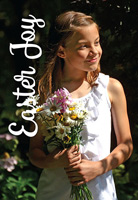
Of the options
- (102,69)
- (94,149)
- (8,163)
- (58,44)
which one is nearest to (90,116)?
(94,149)

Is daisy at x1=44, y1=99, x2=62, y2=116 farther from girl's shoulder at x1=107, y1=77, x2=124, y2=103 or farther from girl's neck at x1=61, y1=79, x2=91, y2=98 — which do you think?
girl's shoulder at x1=107, y1=77, x2=124, y2=103

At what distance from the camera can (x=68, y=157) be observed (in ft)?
6.25

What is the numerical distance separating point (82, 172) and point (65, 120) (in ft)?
0.95

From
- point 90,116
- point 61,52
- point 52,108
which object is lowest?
point 90,116

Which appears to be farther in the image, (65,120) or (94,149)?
(94,149)

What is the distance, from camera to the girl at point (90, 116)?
198 cm

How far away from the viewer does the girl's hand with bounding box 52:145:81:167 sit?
6.26ft

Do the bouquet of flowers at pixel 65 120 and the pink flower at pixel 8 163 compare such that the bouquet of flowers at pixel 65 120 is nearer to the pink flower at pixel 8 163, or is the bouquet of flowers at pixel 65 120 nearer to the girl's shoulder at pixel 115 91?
the girl's shoulder at pixel 115 91

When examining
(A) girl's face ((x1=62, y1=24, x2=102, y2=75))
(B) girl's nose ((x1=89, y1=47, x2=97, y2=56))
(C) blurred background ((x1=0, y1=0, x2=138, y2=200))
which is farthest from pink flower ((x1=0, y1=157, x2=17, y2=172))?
(B) girl's nose ((x1=89, y1=47, x2=97, y2=56))

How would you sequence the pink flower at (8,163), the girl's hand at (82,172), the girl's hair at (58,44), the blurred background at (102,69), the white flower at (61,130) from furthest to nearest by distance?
the pink flower at (8,163) → the blurred background at (102,69) → the girl's hair at (58,44) → the girl's hand at (82,172) → the white flower at (61,130)

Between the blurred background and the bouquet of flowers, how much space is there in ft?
2.02

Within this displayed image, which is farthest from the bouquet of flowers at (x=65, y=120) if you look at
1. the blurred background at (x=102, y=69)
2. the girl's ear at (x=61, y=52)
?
the blurred background at (x=102, y=69)

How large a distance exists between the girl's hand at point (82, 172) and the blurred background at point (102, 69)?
74 centimetres

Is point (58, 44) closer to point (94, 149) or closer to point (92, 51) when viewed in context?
point (92, 51)
